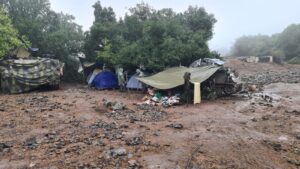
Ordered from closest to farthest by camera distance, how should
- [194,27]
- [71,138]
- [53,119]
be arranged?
[71,138] < [53,119] < [194,27]

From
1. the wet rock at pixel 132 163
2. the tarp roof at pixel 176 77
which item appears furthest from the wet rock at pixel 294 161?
the tarp roof at pixel 176 77

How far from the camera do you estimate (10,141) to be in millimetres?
6688

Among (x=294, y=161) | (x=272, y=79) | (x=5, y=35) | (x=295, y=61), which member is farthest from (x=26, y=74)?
(x=295, y=61)

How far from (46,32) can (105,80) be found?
8792 mm

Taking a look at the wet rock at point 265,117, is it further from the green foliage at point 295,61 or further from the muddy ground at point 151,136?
the green foliage at point 295,61

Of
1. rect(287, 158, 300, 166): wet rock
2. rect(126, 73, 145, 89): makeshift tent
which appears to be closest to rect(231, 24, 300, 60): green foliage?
rect(126, 73, 145, 89): makeshift tent

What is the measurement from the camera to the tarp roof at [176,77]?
12.2 meters

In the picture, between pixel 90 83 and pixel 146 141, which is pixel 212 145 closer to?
pixel 146 141

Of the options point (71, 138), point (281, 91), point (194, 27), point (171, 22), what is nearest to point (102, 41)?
point (171, 22)

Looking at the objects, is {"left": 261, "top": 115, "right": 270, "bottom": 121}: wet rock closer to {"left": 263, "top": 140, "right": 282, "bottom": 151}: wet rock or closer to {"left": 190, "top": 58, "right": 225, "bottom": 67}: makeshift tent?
{"left": 263, "top": 140, "right": 282, "bottom": 151}: wet rock

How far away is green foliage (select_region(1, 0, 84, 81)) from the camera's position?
21469 millimetres

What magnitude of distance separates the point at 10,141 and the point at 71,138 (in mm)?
1409

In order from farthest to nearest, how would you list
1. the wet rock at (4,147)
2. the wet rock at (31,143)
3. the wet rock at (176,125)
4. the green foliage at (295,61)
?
1. the green foliage at (295,61)
2. the wet rock at (176,125)
3. the wet rock at (31,143)
4. the wet rock at (4,147)

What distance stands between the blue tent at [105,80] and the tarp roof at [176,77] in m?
4.42
